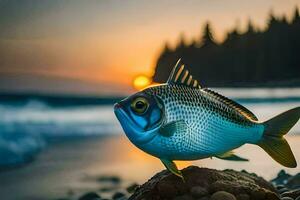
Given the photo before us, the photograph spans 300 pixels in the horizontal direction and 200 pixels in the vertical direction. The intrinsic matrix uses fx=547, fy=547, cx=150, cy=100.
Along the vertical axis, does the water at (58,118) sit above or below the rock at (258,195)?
above

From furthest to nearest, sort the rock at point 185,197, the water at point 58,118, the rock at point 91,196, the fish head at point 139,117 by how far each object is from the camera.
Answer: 1. the rock at point 91,196
2. the water at point 58,118
3. the rock at point 185,197
4. the fish head at point 139,117

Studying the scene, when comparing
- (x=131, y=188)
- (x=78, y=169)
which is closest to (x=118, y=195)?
(x=131, y=188)

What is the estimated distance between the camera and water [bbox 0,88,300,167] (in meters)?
1.56

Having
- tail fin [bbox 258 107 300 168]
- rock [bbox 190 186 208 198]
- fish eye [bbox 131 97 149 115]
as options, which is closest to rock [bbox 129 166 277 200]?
rock [bbox 190 186 208 198]

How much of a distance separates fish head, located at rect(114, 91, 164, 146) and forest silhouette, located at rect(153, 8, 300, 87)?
Answer: 50cm

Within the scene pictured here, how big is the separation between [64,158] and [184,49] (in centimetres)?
48

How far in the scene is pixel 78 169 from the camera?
64.3 inches

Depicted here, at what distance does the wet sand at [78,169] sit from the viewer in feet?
5.22

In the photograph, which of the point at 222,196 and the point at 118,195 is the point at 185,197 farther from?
the point at 118,195

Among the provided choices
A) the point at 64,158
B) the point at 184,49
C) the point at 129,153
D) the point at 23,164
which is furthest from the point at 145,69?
the point at 23,164

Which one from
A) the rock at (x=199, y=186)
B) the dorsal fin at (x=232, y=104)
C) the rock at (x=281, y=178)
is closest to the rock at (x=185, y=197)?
the rock at (x=199, y=186)

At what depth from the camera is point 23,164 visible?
1636 millimetres

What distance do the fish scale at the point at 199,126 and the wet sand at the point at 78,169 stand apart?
467 mm

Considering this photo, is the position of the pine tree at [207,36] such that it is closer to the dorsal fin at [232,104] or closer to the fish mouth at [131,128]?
the dorsal fin at [232,104]
